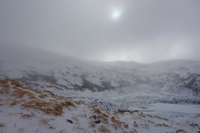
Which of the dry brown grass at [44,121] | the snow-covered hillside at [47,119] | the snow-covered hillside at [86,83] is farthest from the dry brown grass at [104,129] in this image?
the snow-covered hillside at [86,83]

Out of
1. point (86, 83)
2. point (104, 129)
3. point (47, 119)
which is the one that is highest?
point (47, 119)

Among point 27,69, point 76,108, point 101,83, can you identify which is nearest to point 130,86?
point 101,83

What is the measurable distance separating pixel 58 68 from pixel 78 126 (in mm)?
55564

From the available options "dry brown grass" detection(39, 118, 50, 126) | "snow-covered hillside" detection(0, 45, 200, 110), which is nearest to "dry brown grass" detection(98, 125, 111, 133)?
"dry brown grass" detection(39, 118, 50, 126)

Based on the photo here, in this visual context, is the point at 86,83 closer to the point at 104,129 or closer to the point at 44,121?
the point at 104,129

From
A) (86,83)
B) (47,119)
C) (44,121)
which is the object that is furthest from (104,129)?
(86,83)

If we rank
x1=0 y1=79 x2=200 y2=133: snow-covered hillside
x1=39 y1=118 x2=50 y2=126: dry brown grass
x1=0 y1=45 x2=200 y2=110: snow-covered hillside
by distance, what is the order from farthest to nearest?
1. x1=0 y1=45 x2=200 y2=110: snow-covered hillside
2. x1=39 y1=118 x2=50 y2=126: dry brown grass
3. x1=0 y1=79 x2=200 y2=133: snow-covered hillside

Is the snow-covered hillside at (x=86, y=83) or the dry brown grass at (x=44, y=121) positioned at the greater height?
the dry brown grass at (x=44, y=121)

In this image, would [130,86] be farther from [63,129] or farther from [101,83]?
[63,129]

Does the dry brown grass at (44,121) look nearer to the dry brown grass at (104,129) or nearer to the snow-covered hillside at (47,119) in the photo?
the snow-covered hillside at (47,119)

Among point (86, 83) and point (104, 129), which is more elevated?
point (104, 129)

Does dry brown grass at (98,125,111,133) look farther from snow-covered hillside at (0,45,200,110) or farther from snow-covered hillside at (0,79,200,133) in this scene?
snow-covered hillside at (0,45,200,110)

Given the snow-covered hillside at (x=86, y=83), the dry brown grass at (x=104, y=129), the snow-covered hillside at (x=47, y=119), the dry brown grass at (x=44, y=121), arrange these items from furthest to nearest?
the snow-covered hillside at (x=86, y=83)
the dry brown grass at (x=104, y=129)
the dry brown grass at (x=44, y=121)
the snow-covered hillside at (x=47, y=119)

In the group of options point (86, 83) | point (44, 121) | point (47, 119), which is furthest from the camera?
point (86, 83)
